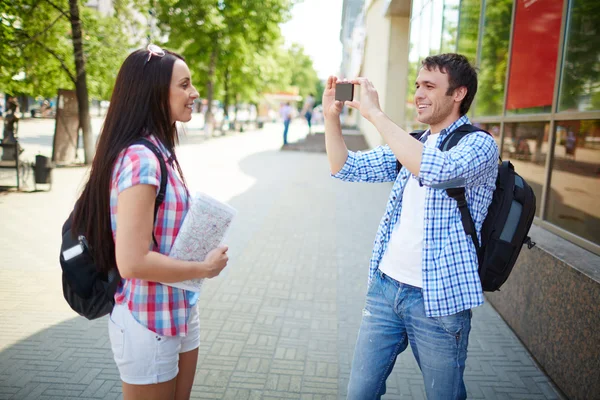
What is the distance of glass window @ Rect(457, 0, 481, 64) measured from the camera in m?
7.21

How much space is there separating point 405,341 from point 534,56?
383cm

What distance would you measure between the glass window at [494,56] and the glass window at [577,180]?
1.74 metres

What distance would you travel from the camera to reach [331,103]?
247 cm

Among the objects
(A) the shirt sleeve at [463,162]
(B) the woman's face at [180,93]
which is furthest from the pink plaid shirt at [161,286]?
(A) the shirt sleeve at [463,162]

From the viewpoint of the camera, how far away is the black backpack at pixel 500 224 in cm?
217

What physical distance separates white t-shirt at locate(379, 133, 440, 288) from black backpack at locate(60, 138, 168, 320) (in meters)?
1.05

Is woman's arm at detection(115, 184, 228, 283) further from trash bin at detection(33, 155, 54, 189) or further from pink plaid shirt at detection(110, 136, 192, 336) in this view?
trash bin at detection(33, 155, 54, 189)

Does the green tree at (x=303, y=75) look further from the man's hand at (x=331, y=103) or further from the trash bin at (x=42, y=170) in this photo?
the man's hand at (x=331, y=103)

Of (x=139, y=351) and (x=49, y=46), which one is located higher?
(x=49, y=46)

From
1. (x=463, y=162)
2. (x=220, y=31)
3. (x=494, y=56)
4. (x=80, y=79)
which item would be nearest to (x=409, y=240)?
→ (x=463, y=162)

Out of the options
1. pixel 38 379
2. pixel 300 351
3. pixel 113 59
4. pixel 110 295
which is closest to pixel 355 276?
pixel 300 351

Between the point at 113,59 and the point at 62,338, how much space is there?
35.7 feet

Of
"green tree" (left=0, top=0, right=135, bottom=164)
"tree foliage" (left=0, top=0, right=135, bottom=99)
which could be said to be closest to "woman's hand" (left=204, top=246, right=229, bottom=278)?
"tree foliage" (left=0, top=0, right=135, bottom=99)

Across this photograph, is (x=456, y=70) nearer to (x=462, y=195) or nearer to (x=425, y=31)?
(x=462, y=195)
